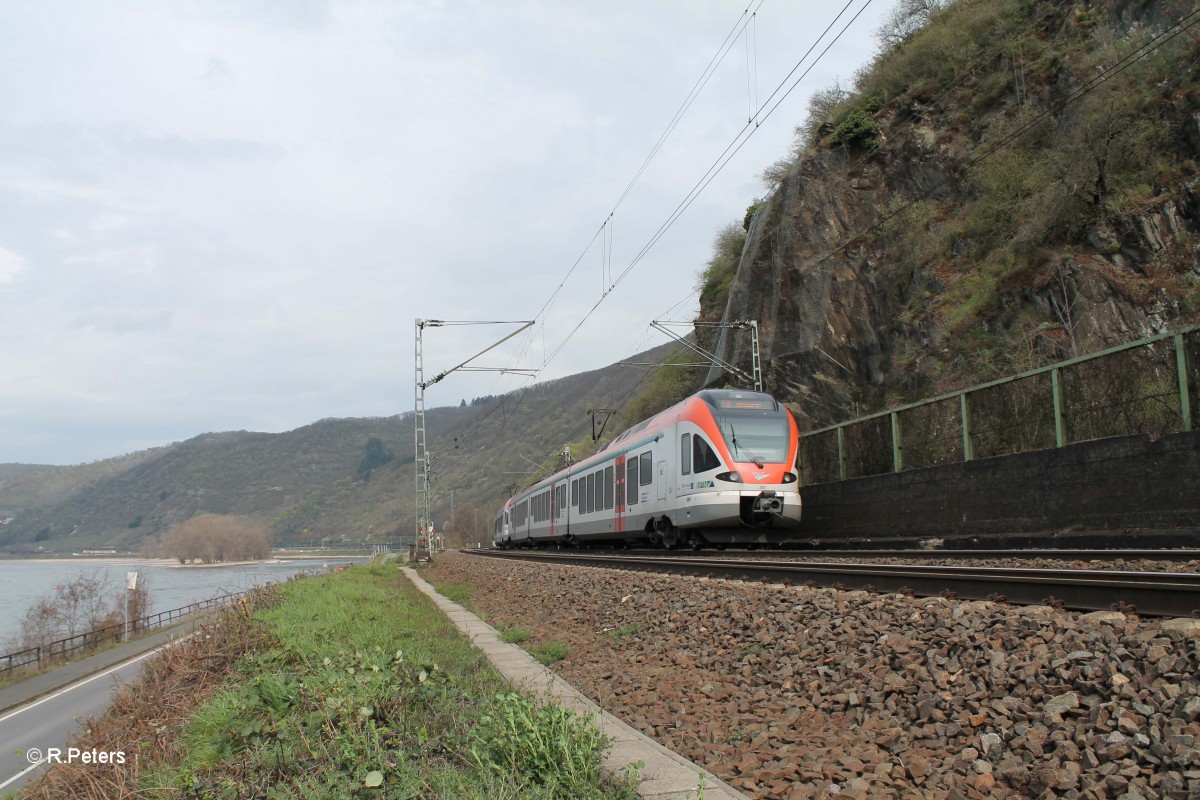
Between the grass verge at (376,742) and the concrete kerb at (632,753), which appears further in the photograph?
the grass verge at (376,742)

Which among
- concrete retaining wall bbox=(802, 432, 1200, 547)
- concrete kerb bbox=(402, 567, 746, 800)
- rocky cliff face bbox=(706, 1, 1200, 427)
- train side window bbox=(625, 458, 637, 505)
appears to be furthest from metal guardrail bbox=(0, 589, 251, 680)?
concrete kerb bbox=(402, 567, 746, 800)

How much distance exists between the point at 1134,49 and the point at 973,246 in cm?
661

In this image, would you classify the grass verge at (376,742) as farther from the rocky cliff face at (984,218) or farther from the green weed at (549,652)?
the rocky cliff face at (984,218)

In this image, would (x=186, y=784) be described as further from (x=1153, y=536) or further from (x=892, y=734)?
(x=1153, y=536)

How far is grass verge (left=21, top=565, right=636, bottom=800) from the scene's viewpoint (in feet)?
15.2

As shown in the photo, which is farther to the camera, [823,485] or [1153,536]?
[823,485]

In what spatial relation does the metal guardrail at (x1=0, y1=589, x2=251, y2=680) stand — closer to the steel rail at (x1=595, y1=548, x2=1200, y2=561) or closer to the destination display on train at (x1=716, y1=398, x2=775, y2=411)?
the destination display on train at (x1=716, y1=398, x2=775, y2=411)

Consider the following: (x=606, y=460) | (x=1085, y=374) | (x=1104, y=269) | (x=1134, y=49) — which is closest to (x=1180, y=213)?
(x=1104, y=269)

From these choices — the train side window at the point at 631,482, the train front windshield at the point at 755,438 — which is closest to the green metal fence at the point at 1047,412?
the train front windshield at the point at 755,438

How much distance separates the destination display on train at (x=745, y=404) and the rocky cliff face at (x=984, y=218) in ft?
23.6

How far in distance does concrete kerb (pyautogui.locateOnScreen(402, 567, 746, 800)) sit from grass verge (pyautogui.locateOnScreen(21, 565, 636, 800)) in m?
0.16

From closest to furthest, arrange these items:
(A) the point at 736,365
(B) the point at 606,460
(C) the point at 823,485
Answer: (C) the point at 823,485
(B) the point at 606,460
(A) the point at 736,365

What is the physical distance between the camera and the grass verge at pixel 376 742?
4621 millimetres

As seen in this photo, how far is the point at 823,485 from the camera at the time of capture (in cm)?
2186
